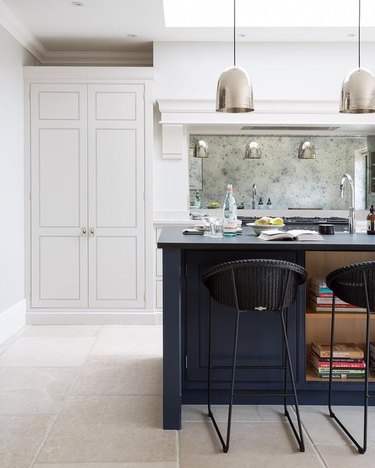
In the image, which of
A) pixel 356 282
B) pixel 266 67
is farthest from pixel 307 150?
pixel 356 282

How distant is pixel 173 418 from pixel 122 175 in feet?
9.53

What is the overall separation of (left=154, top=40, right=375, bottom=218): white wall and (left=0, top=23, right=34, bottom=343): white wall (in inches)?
50.7

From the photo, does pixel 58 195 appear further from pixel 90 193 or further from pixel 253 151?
pixel 253 151

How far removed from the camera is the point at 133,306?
543 centimetres

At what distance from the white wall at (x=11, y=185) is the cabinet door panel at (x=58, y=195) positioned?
0.14m

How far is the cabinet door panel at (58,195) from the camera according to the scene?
533 centimetres

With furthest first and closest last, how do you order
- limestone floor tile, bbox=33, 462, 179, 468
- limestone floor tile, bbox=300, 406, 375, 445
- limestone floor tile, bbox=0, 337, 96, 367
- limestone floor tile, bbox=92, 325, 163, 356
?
limestone floor tile, bbox=92, 325, 163, 356 < limestone floor tile, bbox=0, 337, 96, 367 < limestone floor tile, bbox=300, 406, 375, 445 < limestone floor tile, bbox=33, 462, 179, 468

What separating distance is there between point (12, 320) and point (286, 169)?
3.11 meters

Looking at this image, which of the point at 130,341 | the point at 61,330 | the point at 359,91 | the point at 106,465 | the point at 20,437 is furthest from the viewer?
the point at 61,330

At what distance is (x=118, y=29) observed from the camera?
5086 millimetres

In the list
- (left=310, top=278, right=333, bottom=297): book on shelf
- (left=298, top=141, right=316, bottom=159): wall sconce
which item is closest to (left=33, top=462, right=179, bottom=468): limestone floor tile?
(left=310, top=278, right=333, bottom=297): book on shelf

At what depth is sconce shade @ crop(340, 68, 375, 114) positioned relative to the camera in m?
3.28

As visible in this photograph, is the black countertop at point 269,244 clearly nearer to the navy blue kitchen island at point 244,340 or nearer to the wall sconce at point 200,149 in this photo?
the navy blue kitchen island at point 244,340

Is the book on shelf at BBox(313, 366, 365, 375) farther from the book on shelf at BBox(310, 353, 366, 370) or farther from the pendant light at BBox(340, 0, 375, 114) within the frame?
the pendant light at BBox(340, 0, 375, 114)
